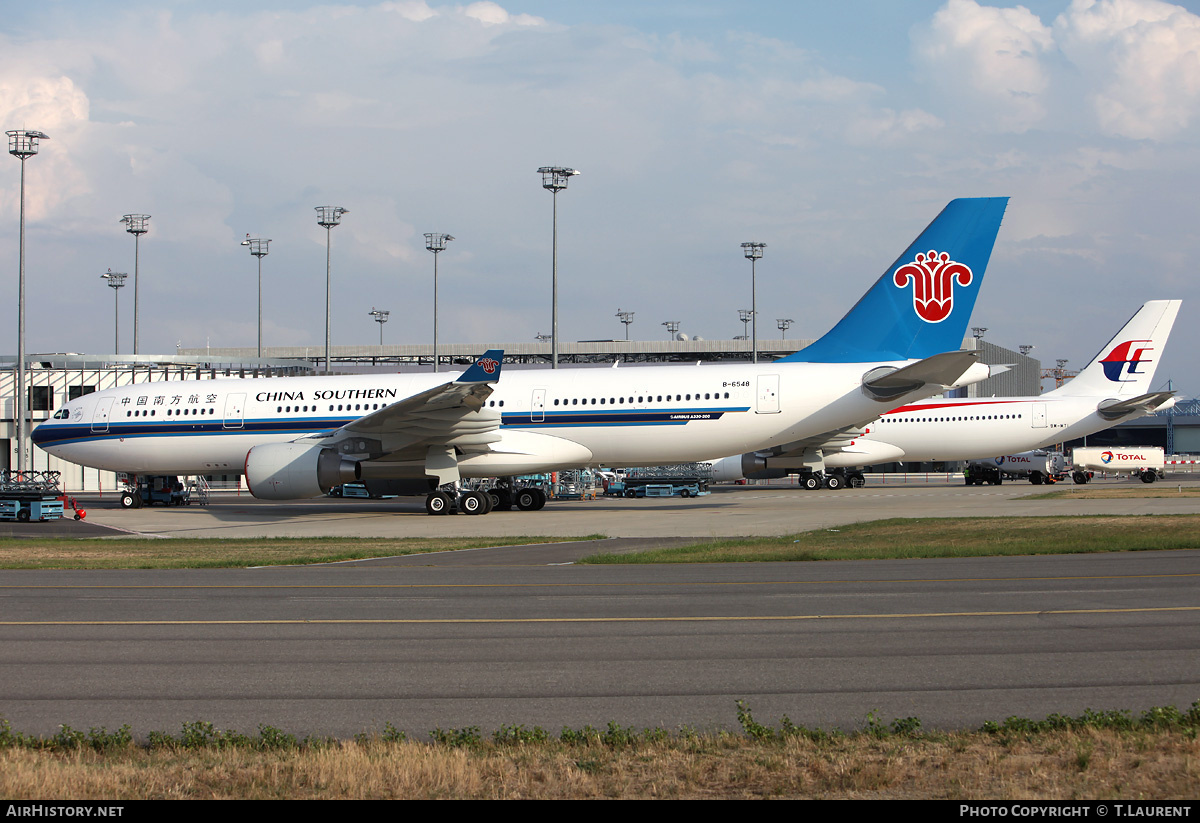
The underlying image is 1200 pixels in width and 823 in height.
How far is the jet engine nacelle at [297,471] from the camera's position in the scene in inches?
1059

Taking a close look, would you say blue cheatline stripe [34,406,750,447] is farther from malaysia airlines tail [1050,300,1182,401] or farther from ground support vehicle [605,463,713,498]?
malaysia airlines tail [1050,300,1182,401]

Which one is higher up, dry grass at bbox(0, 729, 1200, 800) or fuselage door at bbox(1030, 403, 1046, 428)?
fuselage door at bbox(1030, 403, 1046, 428)

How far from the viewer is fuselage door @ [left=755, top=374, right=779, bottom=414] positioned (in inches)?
1085

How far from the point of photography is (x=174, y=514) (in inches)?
1195

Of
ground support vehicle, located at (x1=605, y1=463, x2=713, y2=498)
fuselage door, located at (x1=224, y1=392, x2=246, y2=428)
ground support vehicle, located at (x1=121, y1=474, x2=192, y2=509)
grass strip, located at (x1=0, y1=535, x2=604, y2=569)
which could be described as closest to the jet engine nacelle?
fuselage door, located at (x1=224, y1=392, x2=246, y2=428)

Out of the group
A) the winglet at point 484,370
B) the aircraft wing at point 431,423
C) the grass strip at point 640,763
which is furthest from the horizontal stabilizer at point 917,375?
the grass strip at point 640,763

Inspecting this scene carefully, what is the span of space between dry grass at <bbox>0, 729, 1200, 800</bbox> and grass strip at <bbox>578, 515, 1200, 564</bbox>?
10.2 metres

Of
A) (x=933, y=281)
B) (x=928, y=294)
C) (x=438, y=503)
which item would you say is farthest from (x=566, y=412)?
(x=933, y=281)

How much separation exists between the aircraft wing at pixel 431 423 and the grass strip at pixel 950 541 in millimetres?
9017

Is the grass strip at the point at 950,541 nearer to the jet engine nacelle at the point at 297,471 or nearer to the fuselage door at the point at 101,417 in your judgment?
the jet engine nacelle at the point at 297,471

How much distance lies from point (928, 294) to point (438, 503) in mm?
14852

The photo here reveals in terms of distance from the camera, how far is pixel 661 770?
539 cm
